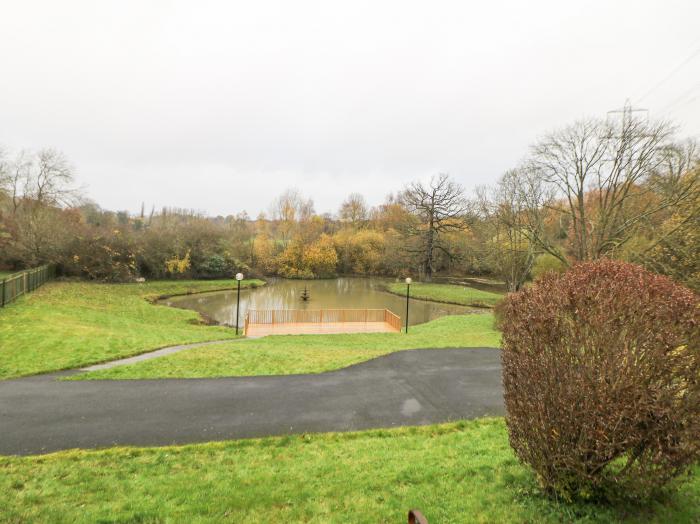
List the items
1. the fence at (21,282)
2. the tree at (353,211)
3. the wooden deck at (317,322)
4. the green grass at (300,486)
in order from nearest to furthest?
the green grass at (300,486), the fence at (21,282), the wooden deck at (317,322), the tree at (353,211)

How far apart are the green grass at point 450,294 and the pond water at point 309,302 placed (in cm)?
144

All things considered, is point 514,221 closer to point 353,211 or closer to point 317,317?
point 317,317

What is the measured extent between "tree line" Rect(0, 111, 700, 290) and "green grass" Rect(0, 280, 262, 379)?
6203 mm

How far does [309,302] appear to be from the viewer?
3228 cm

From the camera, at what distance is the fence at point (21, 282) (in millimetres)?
18319

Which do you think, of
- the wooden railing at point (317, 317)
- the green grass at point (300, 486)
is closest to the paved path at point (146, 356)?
the wooden railing at point (317, 317)

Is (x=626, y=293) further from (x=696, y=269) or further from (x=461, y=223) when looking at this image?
(x=461, y=223)

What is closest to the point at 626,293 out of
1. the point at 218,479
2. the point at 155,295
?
the point at 218,479

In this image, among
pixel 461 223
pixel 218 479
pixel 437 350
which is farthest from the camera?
pixel 461 223

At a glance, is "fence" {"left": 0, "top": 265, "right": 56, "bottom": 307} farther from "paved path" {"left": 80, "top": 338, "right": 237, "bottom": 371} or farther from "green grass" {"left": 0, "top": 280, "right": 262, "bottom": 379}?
"paved path" {"left": 80, "top": 338, "right": 237, "bottom": 371}

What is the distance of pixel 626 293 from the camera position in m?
3.53

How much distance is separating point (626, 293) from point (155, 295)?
3379 centimetres

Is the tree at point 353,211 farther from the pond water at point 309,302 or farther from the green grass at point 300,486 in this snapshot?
the green grass at point 300,486

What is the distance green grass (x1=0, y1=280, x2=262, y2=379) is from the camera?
10.9 meters
